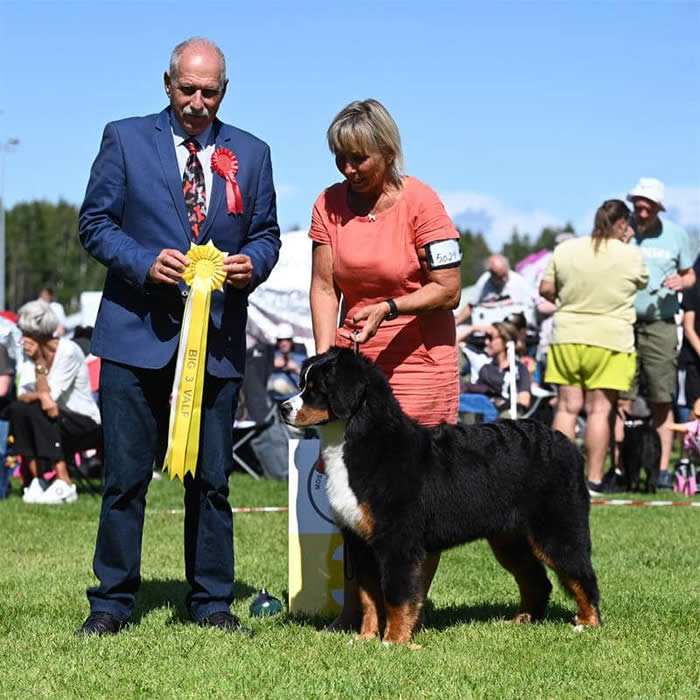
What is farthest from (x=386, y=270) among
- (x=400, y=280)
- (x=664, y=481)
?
(x=664, y=481)

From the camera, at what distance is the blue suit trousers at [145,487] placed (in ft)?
14.6

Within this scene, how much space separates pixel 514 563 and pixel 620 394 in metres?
5.23

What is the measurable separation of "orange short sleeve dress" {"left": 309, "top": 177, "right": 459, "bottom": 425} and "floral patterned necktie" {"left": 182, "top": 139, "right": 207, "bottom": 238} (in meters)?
Result: 0.47

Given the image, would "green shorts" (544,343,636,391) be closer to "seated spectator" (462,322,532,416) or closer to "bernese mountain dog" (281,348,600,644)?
"seated spectator" (462,322,532,416)

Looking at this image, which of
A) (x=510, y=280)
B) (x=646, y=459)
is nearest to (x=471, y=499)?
(x=646, y=459)

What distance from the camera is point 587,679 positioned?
3.79m

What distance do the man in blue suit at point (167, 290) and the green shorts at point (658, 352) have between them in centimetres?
551

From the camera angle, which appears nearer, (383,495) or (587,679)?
(587,679)

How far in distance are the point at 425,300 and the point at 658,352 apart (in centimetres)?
550

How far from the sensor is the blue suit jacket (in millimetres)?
4328

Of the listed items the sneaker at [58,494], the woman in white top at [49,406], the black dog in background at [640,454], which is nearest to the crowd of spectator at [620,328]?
the black dog in background at [640,454]

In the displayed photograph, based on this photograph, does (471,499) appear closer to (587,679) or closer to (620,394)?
(587,679)

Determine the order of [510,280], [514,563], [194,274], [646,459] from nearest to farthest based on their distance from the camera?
[194,274] → [514,563] → [646,459] → [510,280]

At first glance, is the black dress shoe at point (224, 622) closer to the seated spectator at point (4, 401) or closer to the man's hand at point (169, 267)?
the man's hand at point (169, 267)
